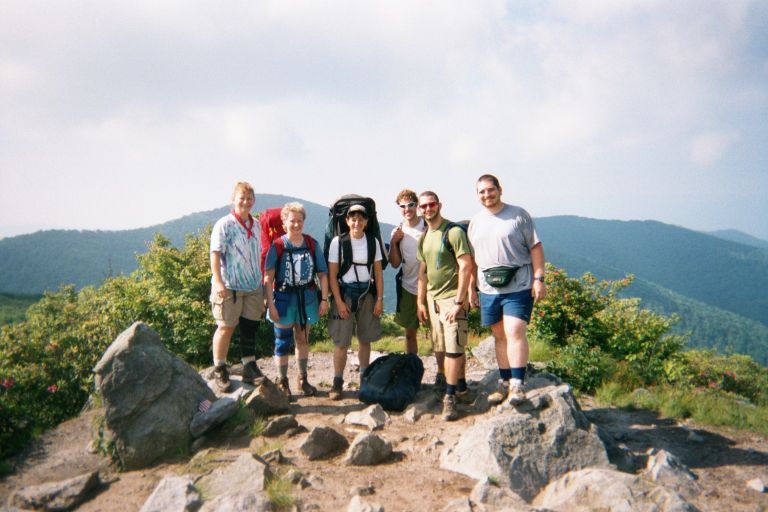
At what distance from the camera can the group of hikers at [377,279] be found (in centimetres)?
508

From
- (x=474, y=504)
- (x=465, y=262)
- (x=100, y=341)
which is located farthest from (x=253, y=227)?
(x=100, y=341)

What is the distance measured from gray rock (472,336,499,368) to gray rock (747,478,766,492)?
4605mm

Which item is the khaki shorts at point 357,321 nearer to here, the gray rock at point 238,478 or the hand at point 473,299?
the hand at point 473,299

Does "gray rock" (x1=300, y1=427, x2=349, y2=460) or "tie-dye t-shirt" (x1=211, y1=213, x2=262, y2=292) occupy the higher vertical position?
"tie-dye t-shirt" (x1=211, y1=213, x2=262, y2=292)

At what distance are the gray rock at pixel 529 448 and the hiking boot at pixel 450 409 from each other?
802 millimetres

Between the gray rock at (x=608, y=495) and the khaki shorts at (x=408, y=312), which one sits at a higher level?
the khaki shorts at (x=408, y=312)

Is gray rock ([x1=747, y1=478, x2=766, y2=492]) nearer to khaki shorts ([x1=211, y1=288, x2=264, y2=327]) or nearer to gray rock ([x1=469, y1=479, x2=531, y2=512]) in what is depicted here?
gray rock ([x1=469, y1=479, x2=531, y2=512])

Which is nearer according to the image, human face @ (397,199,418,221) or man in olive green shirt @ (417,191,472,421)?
man in olive green shirt @ (417,191,472,421)

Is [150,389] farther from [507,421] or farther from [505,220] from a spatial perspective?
[505,220]

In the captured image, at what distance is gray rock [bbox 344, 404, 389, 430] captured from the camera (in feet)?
17.7

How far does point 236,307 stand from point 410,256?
2.45m

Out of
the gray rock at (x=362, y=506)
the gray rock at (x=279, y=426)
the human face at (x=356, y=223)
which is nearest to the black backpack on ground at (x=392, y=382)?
the gray rock at (x=279, y=426)

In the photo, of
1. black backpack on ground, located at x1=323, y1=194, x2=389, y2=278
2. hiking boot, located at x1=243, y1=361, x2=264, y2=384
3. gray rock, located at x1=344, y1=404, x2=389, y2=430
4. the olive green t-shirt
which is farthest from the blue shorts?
hiking boot, located at x1=243, y1=361, x2=264, y2=384

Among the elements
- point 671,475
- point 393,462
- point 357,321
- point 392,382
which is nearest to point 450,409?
point 392,382
